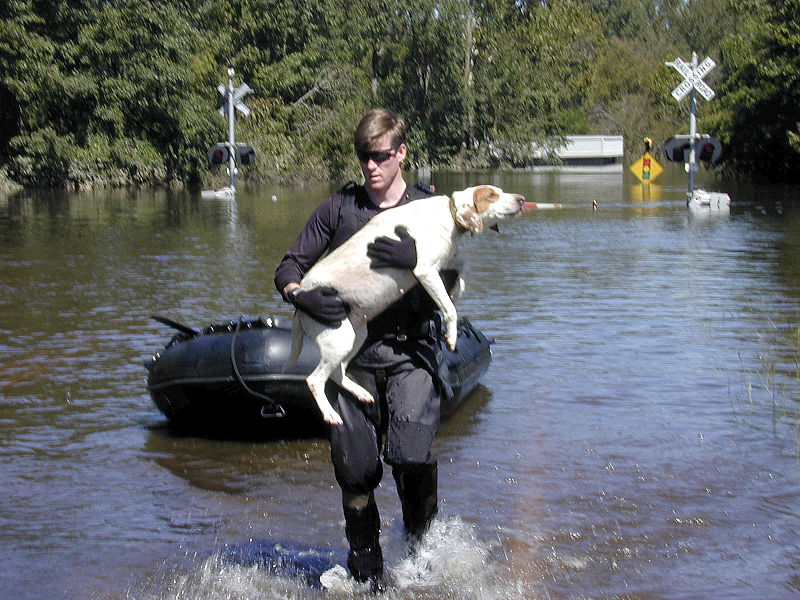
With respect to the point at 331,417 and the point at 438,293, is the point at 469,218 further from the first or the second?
the point at 331,417

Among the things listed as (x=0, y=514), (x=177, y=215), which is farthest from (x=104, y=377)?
(x=177, y=215)

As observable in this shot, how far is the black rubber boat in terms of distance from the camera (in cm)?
735

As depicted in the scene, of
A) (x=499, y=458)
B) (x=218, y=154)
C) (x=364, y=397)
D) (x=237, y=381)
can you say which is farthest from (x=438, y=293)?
(x=218, y=154)

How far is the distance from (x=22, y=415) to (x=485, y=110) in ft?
201

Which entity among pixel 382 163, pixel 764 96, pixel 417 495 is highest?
pixel 764 96

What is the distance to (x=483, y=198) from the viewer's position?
4789mm

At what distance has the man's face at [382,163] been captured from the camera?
4797 mm

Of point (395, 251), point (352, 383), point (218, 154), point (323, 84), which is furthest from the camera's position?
point (323, 84)


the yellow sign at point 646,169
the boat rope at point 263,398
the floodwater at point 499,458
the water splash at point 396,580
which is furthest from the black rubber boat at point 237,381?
the yellow sign at point 646,169

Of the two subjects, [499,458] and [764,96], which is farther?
[764,96]

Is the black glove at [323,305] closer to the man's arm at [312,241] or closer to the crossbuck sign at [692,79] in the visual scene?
the man's arm at [312,241]

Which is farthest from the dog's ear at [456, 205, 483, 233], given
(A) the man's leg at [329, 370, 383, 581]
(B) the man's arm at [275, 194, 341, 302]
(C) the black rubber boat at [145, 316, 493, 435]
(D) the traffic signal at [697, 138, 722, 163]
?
(D) the traffic signal at [697, 138, 722, 163]

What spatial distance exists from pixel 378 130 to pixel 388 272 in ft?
1.99

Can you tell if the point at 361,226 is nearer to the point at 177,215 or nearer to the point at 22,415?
the point at 22,415
